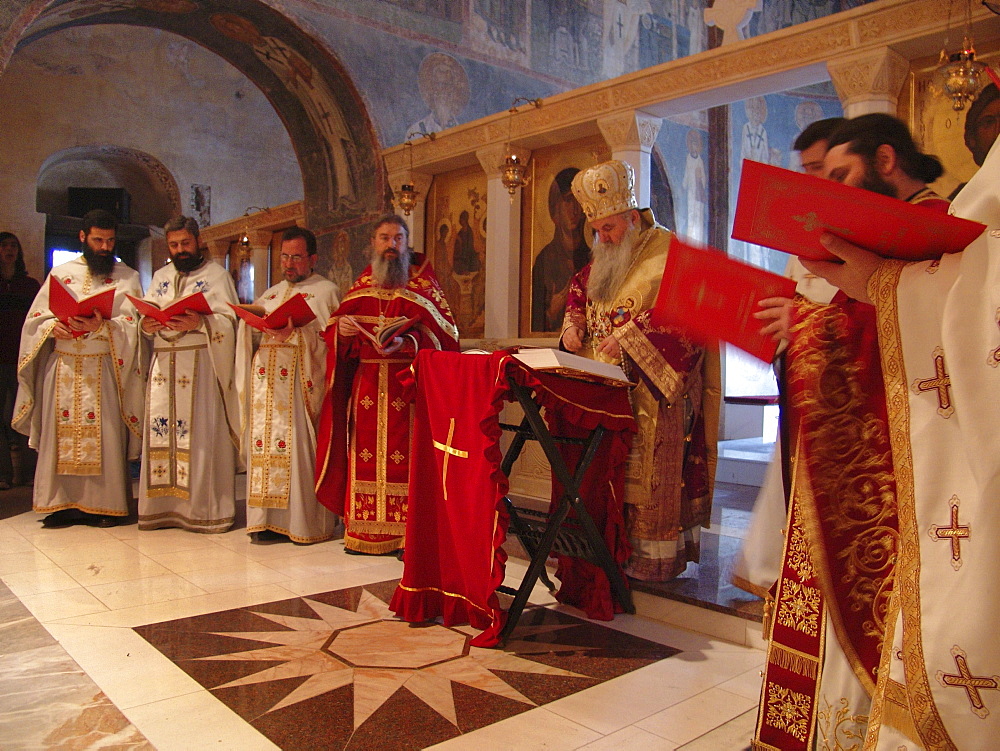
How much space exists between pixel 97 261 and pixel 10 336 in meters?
2.52

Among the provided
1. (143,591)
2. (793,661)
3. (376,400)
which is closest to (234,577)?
(143,591)

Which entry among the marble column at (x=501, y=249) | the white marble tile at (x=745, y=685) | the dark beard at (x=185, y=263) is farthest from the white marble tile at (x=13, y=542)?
the white marble tile at (x=745, y=685)

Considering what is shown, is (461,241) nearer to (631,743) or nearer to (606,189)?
(606,189)

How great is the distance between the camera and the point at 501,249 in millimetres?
7102

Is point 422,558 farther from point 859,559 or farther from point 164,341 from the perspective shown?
point 164,341

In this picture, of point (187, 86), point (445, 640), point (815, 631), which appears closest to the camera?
point (815, 631)

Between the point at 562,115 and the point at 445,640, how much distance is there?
4.38 m

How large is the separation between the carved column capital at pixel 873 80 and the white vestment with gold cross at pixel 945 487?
3394 millimetres

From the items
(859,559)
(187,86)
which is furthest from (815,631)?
(187,86)

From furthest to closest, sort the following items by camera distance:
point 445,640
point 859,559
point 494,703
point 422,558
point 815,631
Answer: point 422,558, point 445,640, point 494,703, point 815,631, point 859,559

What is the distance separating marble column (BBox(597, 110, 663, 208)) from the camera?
236 inches

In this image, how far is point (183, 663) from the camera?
319cm

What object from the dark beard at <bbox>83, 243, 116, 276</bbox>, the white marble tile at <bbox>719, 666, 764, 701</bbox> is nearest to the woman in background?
the dark beard at <bbox>83, 243, 116, 276</bbox>

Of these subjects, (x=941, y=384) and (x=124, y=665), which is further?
(x=124, y=665)
